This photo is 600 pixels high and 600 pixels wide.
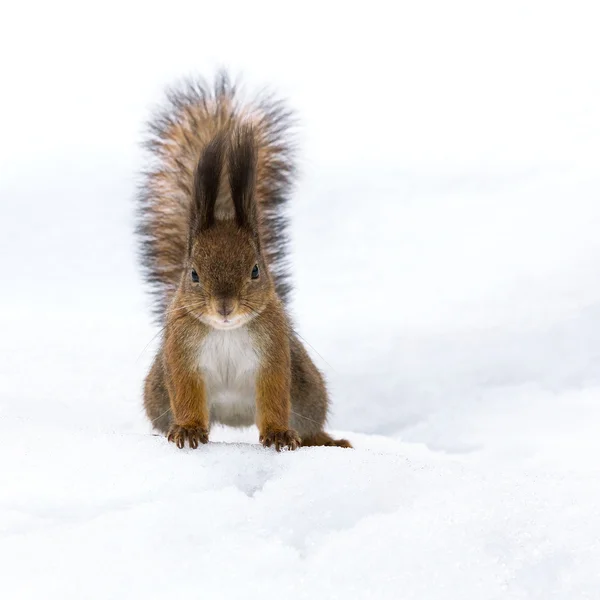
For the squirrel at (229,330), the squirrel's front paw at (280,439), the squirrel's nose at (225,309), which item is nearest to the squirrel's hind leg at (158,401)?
the squirrel at (229,330)

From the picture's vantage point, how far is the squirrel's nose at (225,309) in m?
2.98

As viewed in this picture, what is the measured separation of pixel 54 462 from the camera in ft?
9.75

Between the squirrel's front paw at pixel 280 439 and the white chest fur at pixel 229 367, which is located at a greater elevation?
the white chest fur at pixel 229 367

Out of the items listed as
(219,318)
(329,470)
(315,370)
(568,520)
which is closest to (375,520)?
(329,470)

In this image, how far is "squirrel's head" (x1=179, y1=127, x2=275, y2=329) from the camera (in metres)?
3.04

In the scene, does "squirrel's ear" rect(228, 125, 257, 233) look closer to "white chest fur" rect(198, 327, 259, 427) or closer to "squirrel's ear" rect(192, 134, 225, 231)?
"squirrel's ear" rect(192, 134, 225, 231)

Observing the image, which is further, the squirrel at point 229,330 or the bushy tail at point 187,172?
the bushy tail at point 187,172

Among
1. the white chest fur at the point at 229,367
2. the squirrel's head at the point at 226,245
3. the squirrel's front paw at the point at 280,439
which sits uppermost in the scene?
the squirrel's head at the point at 226,245

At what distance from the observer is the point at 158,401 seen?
12.5 feet

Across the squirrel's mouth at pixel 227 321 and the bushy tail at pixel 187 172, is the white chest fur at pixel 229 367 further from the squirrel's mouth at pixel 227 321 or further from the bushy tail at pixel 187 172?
the bushy tail at pixel 187 172

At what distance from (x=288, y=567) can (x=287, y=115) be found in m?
2.18

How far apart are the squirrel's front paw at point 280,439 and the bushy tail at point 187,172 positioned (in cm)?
95

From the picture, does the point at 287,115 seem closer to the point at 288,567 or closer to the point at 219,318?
the point at 219,318

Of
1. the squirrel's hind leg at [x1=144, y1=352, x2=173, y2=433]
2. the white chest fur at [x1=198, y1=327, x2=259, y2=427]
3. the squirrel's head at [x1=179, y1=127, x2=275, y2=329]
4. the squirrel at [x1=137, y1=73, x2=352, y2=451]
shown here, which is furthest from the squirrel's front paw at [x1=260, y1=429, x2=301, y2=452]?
the squirrel's hind leg at [x1=144, y1=352, x2=173, y2=433]
